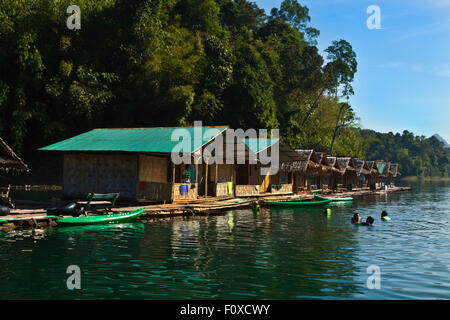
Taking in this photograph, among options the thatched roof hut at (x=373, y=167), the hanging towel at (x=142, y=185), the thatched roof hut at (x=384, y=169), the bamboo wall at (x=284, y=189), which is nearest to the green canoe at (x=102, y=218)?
the hanging towel at (x=142, y=185)

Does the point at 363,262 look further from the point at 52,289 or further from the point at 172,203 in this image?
the point at 172,203

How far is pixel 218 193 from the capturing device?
111 ft

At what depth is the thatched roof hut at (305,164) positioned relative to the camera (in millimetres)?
44812

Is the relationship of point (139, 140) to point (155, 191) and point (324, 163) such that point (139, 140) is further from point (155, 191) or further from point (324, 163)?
point (324, 163)

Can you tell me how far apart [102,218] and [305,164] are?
28162 millimetres

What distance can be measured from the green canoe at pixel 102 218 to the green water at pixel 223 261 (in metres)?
0.37

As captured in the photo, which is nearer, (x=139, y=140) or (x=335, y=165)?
(x=139, y=140)

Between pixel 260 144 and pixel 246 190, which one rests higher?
pixel 260 144

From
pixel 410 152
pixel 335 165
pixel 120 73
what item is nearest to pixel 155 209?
pixel 120 73

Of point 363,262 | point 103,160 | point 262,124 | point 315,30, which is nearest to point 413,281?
point 363,262

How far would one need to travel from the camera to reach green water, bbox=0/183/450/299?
11.1 metres

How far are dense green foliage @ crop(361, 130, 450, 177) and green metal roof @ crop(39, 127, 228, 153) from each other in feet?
431

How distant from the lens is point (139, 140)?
2897cm
